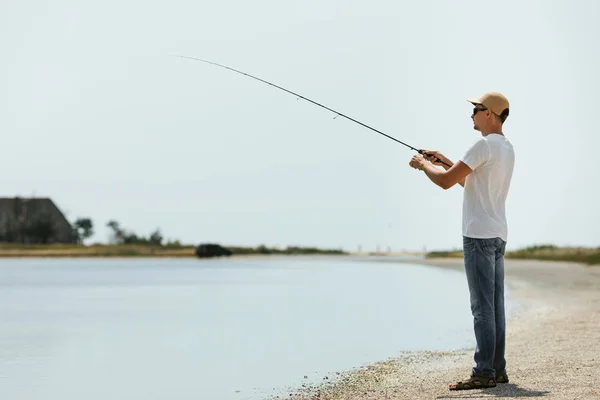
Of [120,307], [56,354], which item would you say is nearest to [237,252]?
[120,307]

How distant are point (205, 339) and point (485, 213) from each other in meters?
6.62

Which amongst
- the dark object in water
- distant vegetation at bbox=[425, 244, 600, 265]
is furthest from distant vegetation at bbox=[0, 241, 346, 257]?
distant vegetation at bbox=[425, 244, 600, 265]

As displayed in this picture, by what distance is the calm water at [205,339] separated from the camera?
830cm

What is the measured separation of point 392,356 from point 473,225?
3.66 m

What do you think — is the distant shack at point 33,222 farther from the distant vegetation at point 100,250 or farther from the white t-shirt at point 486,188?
the white t-shirt at point 486,188

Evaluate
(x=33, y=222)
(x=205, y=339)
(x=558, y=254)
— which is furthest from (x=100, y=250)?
A: (x=205, y=339)

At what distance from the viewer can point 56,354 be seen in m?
10.6

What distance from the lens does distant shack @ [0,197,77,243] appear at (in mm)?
67438

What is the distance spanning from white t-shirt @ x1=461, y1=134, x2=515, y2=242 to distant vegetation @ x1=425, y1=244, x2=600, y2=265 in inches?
1260

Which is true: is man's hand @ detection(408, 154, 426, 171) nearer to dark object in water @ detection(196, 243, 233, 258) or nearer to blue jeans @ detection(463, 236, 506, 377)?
blue jeans @ detection(463, 236, 506, 377)

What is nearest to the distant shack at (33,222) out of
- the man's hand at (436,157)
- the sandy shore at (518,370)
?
the sandy shore at (518,370)

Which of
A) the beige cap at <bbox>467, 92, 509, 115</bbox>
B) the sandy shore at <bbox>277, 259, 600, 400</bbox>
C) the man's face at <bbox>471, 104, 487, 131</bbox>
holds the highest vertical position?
the beige cap at <bbox>467, 92, 509, 115</bbox>

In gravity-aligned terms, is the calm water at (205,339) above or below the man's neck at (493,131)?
below

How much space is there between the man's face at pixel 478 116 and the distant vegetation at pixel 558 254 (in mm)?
31926
